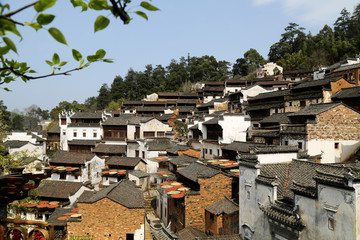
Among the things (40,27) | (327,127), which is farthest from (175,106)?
(40,27)

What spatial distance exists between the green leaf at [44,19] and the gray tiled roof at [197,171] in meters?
18.9

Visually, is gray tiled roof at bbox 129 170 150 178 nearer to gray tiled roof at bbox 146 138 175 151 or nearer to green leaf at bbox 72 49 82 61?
gray tiled roof at bbox 146 138 175 151

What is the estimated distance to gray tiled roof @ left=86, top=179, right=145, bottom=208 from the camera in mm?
19203

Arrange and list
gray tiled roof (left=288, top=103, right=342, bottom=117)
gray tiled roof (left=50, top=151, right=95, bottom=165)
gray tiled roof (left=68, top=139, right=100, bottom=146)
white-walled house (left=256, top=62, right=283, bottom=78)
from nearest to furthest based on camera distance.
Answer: gray tiled roof (left=288, top=103, right=342, bottom=117), gray tiled roof (left=50, top=151, right=95, bottom=165), gray tiled roof (left=68, top=139, right=100, bottom=146), white-walled house (left=256, top=62, right=283, bottom=78)

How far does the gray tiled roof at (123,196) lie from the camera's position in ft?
63.0

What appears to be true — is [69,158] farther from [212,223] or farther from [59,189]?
[212,223]

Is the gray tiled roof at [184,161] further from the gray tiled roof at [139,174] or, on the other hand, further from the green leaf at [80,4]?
the green leaf at [80,4]

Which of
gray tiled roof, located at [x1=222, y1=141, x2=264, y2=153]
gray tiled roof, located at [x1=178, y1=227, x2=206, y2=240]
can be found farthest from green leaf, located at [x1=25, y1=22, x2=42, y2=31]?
gray tiled roof, located at [x1=222, y1=141, x2=264, y2=153]

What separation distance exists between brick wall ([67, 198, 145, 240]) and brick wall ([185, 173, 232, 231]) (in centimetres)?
353

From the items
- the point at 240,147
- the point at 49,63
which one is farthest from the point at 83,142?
the point at 49,63

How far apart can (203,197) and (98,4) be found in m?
19.4

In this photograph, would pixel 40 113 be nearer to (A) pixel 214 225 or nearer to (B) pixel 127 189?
(B) pixel 127 189

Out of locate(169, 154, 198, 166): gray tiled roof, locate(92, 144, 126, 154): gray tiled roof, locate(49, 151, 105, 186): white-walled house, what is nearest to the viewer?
locate(169, 154, 198, 166): gray tiled roof

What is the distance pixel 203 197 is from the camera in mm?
20156
